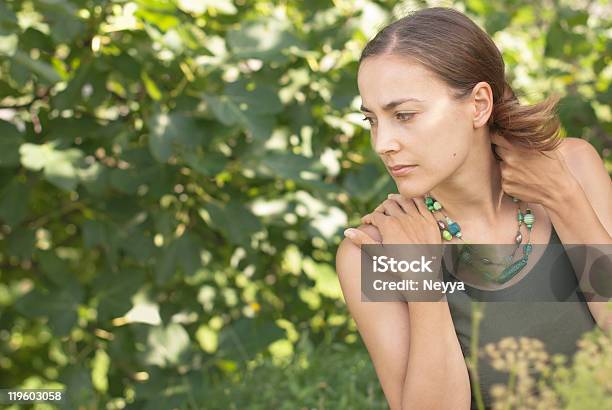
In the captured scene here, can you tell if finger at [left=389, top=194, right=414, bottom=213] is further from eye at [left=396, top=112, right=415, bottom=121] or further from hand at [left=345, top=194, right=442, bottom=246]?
eye at [left=396, top=112, right=415, bottom=121]

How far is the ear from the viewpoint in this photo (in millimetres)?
1686

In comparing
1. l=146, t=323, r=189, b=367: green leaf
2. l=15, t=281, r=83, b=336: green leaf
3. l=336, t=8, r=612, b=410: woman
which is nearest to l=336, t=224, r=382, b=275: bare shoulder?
l=336, t=8, r=612, b=410: woman

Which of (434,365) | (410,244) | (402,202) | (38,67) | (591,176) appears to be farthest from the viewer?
(38,67)

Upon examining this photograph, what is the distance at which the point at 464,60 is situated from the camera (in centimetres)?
167

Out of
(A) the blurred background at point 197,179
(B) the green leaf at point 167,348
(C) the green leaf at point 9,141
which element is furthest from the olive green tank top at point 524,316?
(C) the green leaf at point 9,141

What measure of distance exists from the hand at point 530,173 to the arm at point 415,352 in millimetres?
329

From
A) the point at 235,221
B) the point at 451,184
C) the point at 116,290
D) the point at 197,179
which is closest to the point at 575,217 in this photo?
the point at 451,184

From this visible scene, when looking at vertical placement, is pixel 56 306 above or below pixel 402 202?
below

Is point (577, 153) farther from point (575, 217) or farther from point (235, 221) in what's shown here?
point (235, 221)

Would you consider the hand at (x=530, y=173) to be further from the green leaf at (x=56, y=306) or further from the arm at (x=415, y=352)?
the green leaf at (x=56, y=306)

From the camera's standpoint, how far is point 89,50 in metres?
2.46

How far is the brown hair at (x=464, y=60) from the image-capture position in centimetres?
164

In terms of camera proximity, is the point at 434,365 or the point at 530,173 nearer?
the point at 434,365

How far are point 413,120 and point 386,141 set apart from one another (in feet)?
0.20
